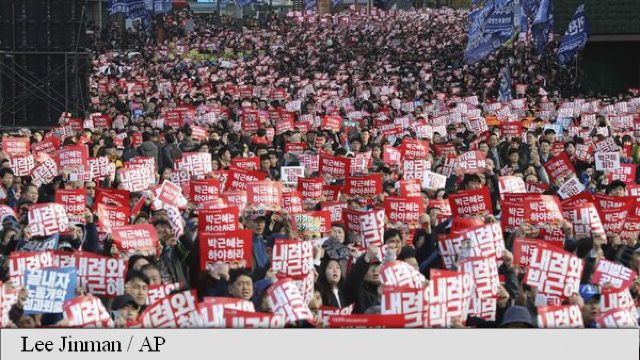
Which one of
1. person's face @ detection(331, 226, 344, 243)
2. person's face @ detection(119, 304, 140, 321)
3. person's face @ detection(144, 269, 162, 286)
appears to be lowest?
person's face @ detection(119, 304, 140, 321)

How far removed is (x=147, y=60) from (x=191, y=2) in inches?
1238

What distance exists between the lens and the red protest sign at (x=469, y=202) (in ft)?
50.2

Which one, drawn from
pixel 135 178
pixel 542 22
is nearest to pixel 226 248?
pixel 135 178

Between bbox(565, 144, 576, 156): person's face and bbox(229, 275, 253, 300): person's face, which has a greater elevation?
bbox(565, 144, 576, 156): person's face

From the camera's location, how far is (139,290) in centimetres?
1111

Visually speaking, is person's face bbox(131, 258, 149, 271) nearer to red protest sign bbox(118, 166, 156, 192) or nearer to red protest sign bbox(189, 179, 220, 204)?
red protest sign bbox(189, 179, 220, 204)

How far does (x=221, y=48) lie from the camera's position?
53031 millimetres

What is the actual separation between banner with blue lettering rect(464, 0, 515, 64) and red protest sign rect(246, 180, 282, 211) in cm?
1911

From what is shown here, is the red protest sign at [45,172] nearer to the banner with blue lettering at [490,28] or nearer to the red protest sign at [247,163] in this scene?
the red protest sign at [247,163]

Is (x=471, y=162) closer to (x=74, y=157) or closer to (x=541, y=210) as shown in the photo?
(x=74, y=157)

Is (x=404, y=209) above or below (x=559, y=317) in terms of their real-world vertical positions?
above

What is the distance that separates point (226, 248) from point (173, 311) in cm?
286

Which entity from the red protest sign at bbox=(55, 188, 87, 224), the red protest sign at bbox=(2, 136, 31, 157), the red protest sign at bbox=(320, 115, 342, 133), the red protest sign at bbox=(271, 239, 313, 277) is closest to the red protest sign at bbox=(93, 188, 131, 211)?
the red protest sign at bbox=(55, 188, 87, 224)

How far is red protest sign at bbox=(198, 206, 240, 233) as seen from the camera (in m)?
13.8
